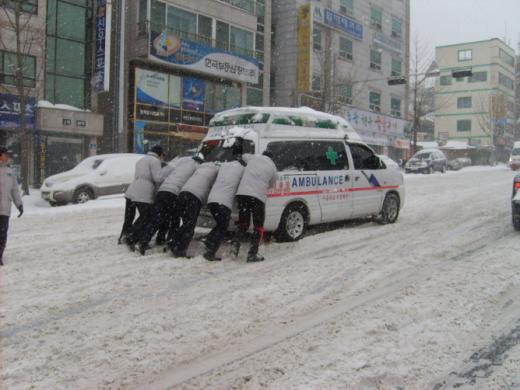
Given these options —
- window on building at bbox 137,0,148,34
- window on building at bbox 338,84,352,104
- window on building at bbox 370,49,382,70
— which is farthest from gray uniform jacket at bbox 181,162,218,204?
window on building at bbox 370,49,382,70

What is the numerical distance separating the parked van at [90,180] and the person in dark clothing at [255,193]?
9055 millimetres

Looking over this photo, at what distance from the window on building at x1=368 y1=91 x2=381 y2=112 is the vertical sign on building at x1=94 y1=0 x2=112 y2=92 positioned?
2439cm

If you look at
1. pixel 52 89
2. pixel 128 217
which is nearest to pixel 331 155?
pixel 128 217

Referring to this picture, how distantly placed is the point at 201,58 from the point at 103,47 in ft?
16.8

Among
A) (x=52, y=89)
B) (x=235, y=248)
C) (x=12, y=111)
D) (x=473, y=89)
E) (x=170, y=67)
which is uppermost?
(x=473, y=89)

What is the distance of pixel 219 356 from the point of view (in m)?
3.94

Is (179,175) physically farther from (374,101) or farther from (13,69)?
(374,101)

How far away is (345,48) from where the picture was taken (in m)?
38.0

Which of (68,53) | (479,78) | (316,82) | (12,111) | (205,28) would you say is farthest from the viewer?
(479,78)

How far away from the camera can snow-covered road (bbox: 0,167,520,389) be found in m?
3.60

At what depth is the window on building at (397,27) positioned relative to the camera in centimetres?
4481

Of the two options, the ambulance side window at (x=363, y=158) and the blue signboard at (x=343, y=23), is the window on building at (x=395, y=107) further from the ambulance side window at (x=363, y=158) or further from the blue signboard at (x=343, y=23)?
the ambulance side window at (x=363, y=158)

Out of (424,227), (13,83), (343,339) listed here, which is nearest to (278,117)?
(424,227)

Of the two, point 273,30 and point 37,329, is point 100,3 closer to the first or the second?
point 273,30
